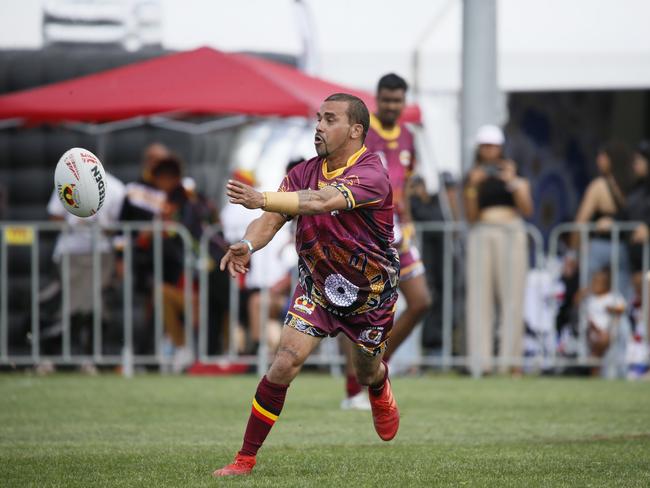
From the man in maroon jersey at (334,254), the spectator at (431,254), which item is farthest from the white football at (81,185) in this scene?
the spectator at (431,254)

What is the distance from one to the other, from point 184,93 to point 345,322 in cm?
717

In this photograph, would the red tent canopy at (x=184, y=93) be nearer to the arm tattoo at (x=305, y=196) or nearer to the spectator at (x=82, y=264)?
the spectator at (x=82, y=264)

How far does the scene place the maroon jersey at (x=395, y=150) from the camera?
1038 cm

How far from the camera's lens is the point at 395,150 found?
1045cm

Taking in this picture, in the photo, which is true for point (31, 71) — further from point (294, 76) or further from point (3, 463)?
point (3, 463)

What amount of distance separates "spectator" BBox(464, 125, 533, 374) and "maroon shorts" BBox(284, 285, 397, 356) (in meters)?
6.57

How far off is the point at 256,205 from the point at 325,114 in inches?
36.0

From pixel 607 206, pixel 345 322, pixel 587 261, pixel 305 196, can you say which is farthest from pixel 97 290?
pixel 305 196

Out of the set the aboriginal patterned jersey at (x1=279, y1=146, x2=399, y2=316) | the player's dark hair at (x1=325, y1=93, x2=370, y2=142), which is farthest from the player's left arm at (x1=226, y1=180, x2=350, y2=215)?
Result: the player's dark hair at (x1=325, y1=93, x2=370, y2=142)

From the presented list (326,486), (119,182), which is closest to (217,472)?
(326,486)

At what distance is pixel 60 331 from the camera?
46.4 ft

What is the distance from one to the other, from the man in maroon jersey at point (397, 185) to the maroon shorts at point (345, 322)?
9.94 ft

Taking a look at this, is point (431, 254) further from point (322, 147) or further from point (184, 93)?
point (322, 147)

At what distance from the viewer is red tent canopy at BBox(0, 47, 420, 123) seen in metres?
13.5
